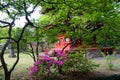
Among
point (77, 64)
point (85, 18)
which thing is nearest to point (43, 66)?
point (77, 64)

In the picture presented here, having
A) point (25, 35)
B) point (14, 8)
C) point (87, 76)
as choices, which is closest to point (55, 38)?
point (25, 35)

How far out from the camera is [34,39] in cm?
880

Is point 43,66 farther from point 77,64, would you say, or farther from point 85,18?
point 85,18

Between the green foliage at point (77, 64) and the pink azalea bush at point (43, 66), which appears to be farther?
the green foliage at point (77, 64)

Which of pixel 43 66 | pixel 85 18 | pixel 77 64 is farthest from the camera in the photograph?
pixel 77 64

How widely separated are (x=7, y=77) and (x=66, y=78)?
2.33m

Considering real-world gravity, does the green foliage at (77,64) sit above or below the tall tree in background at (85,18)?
below

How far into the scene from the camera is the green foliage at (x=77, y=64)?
343 inches

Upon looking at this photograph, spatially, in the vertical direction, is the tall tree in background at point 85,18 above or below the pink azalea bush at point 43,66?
above

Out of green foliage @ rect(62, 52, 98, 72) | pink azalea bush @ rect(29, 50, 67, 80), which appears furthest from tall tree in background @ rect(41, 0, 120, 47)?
pink azalea bush @ rect(29, 50, 67, 80)

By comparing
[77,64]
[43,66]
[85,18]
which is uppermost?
[85,18]

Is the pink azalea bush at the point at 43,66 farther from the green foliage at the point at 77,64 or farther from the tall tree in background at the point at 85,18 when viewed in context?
the tall tree in background at the point at 85,18

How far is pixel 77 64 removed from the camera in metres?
8.94

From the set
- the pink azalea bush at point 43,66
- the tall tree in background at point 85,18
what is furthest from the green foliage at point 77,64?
the pink azalea bush at point 43,66
